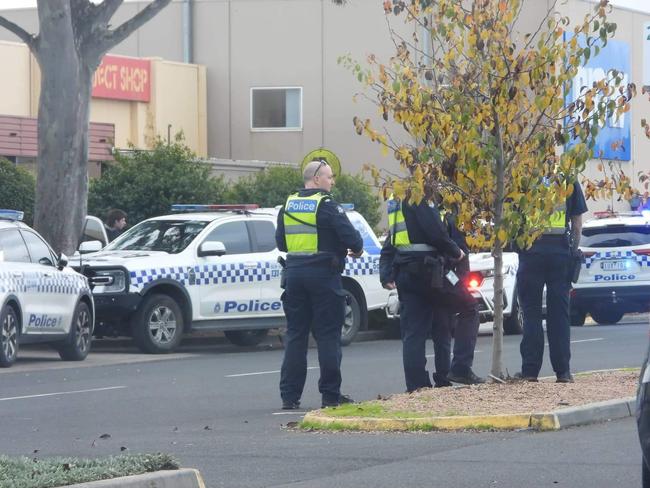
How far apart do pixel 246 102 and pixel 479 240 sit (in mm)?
31902

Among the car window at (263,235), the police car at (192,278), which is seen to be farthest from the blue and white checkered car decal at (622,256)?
the car window at (263,235)

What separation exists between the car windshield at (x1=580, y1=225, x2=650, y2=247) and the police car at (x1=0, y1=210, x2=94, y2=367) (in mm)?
8925

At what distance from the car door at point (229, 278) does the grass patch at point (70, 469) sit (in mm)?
11988

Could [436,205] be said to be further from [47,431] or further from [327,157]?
[327,157]

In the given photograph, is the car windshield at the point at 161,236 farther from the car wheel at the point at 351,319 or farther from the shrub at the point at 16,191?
the shrub at the point at 16,191

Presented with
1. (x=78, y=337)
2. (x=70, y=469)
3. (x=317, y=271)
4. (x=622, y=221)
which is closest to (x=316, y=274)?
(x=317, y=271)

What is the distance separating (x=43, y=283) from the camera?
17875 millimetres

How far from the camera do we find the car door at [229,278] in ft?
65.2

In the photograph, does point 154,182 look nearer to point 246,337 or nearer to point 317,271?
point 246,337

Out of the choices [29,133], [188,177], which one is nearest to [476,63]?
[188,177]

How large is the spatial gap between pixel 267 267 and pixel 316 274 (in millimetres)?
8231

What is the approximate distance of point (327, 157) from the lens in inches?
965

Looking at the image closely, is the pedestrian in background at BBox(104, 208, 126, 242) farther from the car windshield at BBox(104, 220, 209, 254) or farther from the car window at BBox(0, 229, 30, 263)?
the car window at BBox(0, 229, 30, 263)

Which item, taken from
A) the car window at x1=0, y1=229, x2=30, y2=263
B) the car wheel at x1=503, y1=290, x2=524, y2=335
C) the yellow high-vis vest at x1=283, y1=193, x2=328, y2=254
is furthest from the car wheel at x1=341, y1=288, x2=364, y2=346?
the yellow high-vis vest at x1=283, y1=193, x2=328, y2=254
